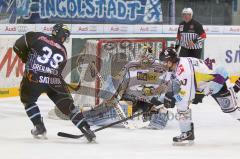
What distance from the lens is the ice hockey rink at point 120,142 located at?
5840mm

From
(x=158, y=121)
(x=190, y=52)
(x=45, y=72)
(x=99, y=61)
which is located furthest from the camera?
(x=190, y=52)

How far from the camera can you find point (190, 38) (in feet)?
31.6

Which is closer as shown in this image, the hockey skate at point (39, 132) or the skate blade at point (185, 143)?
the skate blade at point (185, 143)

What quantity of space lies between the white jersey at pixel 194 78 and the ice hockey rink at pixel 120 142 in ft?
1.58

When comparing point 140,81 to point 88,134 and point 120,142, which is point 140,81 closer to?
point 120,142

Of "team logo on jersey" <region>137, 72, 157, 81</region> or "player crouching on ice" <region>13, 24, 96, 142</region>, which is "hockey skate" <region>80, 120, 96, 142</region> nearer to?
"player crouching on ice" <region>13, 24, 96, 142</region>

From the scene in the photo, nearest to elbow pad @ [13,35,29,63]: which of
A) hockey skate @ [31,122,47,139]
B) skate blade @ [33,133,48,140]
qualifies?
hockey skate @ [31,122,47,139]

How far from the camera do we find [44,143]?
6355mm

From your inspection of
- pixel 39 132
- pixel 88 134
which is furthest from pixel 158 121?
pixel 39 132

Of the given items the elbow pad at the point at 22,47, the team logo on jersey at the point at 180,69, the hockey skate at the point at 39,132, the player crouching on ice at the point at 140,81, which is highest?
the elbow pad at the point at 22,47

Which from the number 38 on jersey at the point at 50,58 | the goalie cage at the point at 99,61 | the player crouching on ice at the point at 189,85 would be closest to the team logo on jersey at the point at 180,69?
the player crouching on ice at the point at 189,85

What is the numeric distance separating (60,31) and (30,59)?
37 cm

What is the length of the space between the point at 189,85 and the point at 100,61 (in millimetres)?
2275

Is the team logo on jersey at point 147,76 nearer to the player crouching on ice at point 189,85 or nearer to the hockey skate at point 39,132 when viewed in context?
the player crouching on ice at point 189,85
